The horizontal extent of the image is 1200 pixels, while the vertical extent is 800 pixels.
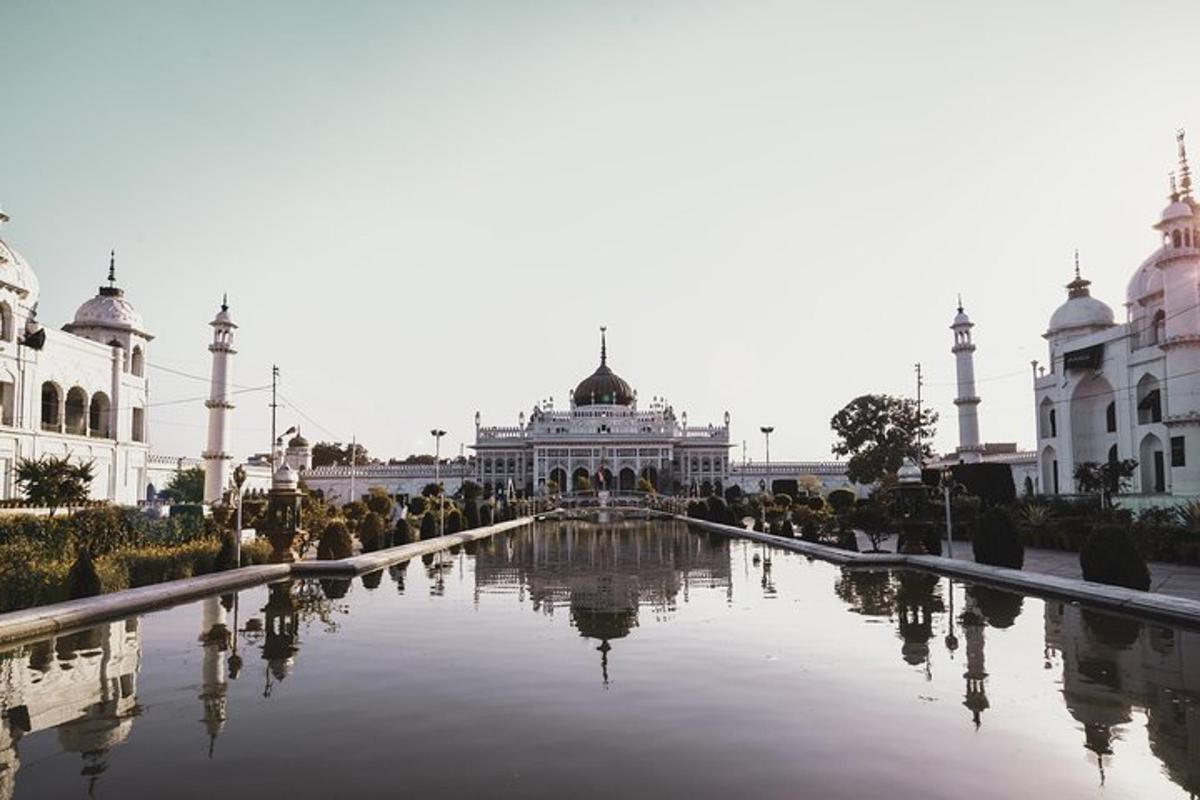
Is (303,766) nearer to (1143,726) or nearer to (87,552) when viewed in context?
(1143,726)

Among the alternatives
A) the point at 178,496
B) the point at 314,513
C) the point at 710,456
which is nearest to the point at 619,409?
the point at 710,456

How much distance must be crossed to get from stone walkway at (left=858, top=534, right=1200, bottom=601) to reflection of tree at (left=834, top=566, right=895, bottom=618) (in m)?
2.97

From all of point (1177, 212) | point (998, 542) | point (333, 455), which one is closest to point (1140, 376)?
point (1177, 212)

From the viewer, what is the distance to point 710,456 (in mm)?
90500

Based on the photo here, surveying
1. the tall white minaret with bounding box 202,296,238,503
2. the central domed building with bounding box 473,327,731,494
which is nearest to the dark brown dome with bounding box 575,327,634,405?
the central domed building with bounding box 473,327,731,494

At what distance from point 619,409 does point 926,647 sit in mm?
84391

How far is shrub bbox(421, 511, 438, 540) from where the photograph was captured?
96.3 ft

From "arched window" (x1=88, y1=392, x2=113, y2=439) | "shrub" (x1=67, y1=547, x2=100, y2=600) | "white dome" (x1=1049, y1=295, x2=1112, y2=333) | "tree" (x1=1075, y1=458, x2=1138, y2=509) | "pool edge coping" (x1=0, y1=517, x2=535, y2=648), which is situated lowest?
"pool edge coping" (x1=0, y1=517, x2=535, y2=648)

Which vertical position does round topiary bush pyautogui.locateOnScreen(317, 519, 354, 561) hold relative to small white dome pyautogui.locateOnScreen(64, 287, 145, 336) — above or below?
below

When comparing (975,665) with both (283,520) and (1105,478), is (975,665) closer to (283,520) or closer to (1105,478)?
(283,520)

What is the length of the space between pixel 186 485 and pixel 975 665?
2244 inches

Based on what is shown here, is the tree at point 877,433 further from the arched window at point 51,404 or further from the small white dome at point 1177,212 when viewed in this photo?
the arched window at point 51,404

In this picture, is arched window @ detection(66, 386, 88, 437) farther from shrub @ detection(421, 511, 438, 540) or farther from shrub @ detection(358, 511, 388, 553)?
shrub @ detection(358, 511, 388, 553)

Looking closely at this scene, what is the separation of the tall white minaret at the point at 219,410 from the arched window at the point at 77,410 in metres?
6.29
